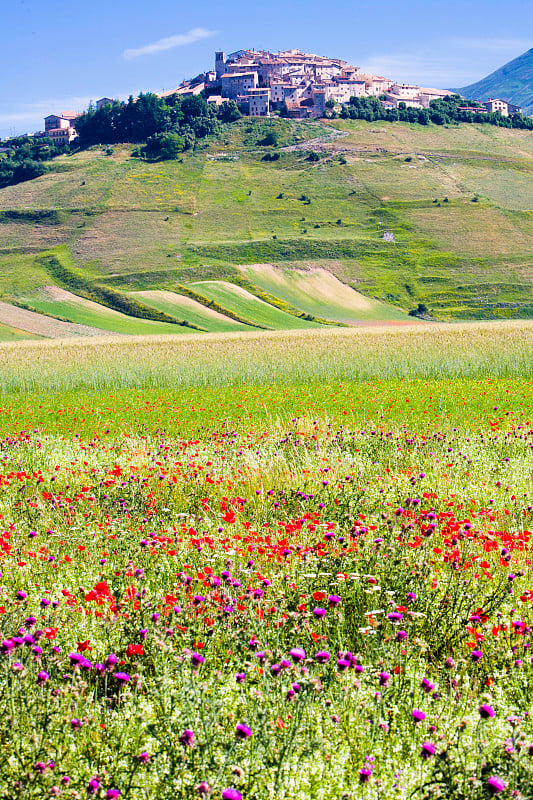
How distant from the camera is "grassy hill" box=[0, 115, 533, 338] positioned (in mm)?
117625

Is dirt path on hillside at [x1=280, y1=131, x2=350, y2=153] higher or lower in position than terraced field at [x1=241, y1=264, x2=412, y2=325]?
higher

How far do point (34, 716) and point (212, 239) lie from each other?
481 ft

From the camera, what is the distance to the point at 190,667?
16.2 feet

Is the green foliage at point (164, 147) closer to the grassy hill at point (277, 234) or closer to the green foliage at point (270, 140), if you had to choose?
the grassy hill at point (277, 234)

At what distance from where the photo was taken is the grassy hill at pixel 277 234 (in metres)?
118

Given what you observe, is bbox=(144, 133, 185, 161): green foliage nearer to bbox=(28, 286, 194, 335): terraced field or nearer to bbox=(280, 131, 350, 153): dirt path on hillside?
bbox=(280, 131, 350, 153): dirt path on hillside

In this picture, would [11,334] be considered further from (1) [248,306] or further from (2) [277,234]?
(2) [277,234]

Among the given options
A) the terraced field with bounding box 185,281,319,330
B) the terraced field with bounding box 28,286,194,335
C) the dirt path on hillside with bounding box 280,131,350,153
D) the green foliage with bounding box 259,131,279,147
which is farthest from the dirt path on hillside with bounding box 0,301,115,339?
the green foliage with bounding box 259,131,279,147

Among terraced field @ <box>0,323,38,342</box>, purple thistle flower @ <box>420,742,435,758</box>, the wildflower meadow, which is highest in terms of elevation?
purple thistle flower @ <box>420,742,435,758</box>

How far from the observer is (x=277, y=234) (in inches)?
5822

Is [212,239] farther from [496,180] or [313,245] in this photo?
[496,180]

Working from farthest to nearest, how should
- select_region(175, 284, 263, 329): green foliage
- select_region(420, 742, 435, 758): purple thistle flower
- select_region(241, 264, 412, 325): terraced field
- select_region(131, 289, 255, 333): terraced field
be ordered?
select_region(241, 264, 412, 325): terraced field, select_region(175, 284, 263, 329): green foliage, select_region(131, 289, 255, 333): terraced field, select_region(420, 742, 435, 758): purple thistle flower

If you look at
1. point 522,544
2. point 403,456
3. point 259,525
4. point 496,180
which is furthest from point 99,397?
point 496,180

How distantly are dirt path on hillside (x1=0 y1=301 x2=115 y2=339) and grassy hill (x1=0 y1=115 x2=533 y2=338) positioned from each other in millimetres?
1937
